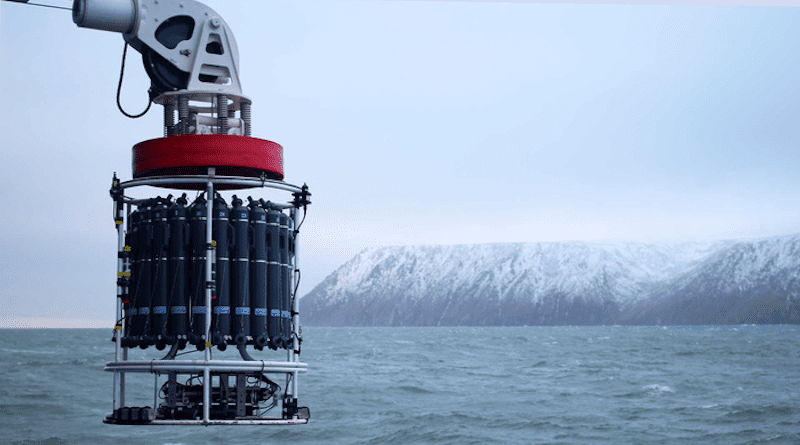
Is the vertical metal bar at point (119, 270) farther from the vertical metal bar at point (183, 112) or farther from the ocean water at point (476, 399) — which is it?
the ocean water at point (476, 399)

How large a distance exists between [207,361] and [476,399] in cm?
5492

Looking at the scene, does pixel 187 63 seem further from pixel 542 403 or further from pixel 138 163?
pixel 542 403

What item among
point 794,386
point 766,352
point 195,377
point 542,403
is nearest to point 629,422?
point 542,403

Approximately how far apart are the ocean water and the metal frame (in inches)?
1214

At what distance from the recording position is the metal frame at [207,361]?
10648 mm

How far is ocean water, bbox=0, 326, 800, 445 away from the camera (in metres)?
46.8

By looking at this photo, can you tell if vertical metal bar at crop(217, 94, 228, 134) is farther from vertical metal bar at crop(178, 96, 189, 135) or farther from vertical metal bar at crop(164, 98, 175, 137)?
vertical metal bar at crop(164, 98, 175, 137)

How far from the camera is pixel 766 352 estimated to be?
338 feet

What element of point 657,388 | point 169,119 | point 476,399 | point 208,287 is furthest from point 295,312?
point 657,388

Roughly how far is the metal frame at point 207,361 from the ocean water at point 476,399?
3084 cm

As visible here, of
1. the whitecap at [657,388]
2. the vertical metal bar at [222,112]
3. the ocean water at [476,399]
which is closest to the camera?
the vertical metal bar at [222,112]

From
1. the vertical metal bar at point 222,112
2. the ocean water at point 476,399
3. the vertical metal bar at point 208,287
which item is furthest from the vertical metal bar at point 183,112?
→ the ocean water at point 476,399

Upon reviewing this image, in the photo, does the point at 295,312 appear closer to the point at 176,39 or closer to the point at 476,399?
the point at 176,39

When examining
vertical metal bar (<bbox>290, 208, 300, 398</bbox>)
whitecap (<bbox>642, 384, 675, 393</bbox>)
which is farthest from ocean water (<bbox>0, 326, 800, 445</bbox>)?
vertical metal bar (<bbox>290, 208, 300, 398</bbox>)
